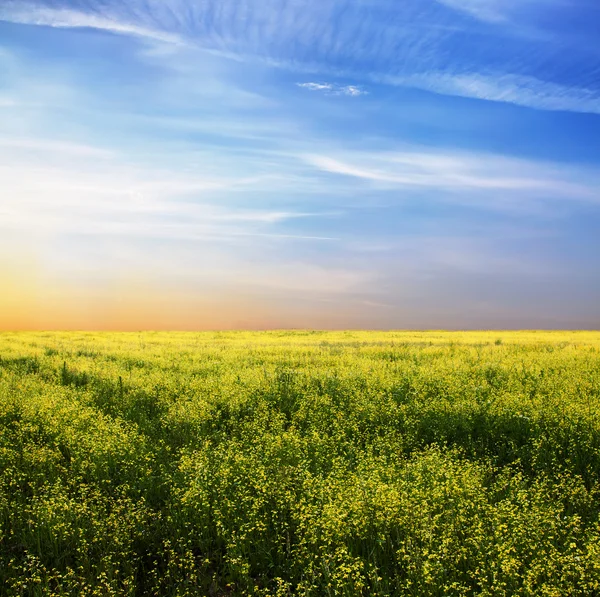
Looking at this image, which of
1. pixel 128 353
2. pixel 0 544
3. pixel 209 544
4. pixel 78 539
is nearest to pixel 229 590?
pixel 209 544

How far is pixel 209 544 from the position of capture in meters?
6.92

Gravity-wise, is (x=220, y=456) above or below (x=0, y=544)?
above

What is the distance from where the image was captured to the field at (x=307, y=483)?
5.90 m

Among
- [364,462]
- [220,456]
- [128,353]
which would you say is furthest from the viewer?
[128,353]

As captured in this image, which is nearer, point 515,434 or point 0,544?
point 0,544

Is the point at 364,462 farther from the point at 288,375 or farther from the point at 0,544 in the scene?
the point at 288,375

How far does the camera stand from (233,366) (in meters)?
18.0

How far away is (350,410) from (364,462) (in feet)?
12.0

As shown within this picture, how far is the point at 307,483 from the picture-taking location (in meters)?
7.55

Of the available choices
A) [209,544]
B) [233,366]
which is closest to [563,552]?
[209,544]

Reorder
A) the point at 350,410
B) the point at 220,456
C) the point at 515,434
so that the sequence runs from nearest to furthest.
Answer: the point at 220,456
the point at 515,434
the point at 350,410

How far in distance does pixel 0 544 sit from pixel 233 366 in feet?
36.2

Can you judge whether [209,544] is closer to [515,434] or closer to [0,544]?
[0,544]

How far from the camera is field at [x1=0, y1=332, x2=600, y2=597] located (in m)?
5.90
